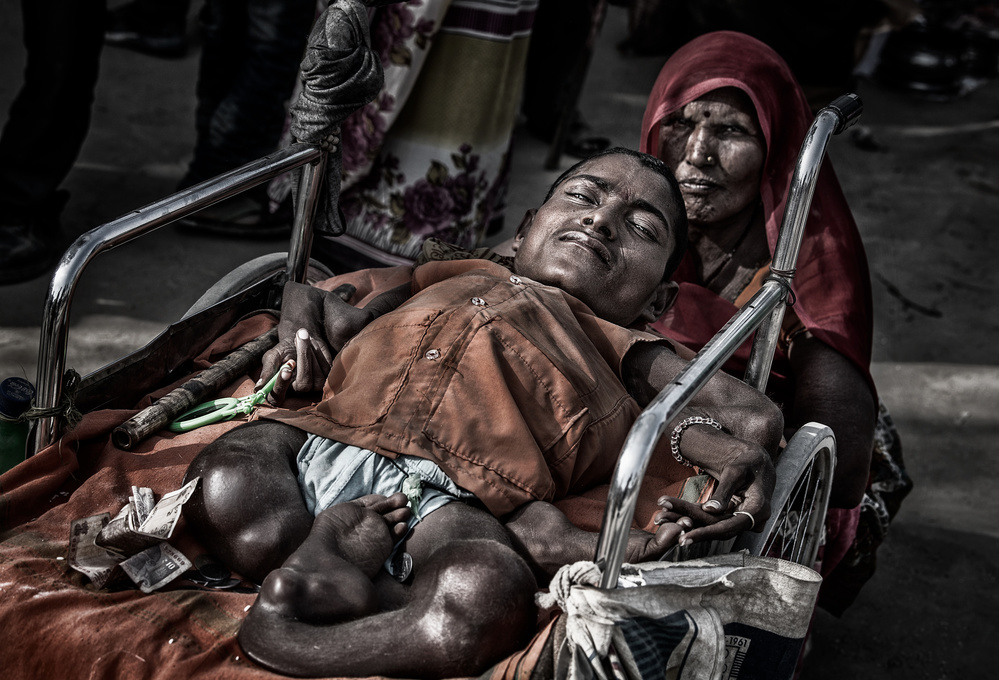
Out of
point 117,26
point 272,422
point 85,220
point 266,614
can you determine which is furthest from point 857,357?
point 117,26

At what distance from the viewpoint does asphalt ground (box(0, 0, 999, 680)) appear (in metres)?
3.16

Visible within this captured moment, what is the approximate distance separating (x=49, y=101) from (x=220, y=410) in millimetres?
2412

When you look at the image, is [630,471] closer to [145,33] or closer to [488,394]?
[488,394]

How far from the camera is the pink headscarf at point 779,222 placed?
257cm

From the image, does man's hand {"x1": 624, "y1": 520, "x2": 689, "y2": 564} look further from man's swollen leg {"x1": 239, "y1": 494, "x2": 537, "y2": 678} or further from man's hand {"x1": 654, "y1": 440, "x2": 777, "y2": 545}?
man's swollen leg {"x1": 239, "y1": 494, "x2": 537, "y2": 678}

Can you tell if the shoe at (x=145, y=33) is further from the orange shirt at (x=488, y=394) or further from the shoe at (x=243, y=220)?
the orange shirt at (x=488, y=394)

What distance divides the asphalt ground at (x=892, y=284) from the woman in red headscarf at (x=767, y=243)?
457mm

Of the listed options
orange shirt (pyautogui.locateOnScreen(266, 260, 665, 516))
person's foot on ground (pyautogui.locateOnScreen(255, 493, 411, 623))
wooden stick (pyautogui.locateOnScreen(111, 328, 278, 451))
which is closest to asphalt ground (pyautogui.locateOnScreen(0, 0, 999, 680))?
wooden stick (pyautogui.locateOnScreen(111, 328, 278, 451))

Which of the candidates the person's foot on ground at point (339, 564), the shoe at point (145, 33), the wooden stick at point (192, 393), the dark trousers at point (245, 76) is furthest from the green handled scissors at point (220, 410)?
the shoe at point (145, 33)

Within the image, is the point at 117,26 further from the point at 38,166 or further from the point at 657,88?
the point at 657,88

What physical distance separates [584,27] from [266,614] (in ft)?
15.8

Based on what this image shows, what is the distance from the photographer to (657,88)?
→ 2936 mm

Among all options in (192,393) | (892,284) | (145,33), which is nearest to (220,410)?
(192,393)

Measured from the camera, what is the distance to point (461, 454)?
191 centimetres
